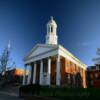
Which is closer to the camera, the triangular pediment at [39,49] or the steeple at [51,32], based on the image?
the triangular pediment at [39,49]

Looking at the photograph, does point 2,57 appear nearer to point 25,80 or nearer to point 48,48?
point 25,80

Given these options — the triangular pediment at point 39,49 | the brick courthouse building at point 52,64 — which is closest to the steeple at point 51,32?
the brick courthouse building at point 52,64

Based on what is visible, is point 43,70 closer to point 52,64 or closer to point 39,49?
point 52,64

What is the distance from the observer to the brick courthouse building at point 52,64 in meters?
36.5

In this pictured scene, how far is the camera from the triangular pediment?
38.4m

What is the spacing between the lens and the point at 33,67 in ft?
155

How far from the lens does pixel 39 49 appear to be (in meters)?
42.3

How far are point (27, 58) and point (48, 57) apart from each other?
9669mm

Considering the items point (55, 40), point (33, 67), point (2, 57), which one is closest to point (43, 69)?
point (33, 67)

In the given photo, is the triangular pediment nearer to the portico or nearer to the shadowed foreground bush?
the portico

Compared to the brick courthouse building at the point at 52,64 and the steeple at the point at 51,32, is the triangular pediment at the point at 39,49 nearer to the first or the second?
the brick courthouse building at the point at 52,64

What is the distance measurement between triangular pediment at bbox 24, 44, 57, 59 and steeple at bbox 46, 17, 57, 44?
415cm

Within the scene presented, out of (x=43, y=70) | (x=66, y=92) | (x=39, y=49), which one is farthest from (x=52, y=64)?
(x=66, y=92)

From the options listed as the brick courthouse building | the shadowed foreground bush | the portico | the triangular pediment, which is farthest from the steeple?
the shadowed foreground bush
